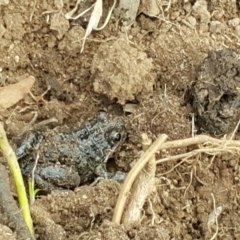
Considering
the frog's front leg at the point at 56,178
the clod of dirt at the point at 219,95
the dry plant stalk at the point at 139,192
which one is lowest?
the frog's front leg at the point at 56,178

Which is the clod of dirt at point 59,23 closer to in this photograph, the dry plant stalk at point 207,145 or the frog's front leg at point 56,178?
the frog's front leg at point 56,178

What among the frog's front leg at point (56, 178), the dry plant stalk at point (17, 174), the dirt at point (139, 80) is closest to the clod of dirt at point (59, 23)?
the dirt at point (139, 80)

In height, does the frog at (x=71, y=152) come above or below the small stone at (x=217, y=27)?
below

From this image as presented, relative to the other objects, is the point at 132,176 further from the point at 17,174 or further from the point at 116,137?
the point at 116,137

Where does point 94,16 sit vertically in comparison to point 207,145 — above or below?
above

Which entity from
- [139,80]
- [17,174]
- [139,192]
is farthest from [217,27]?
[17,174]
